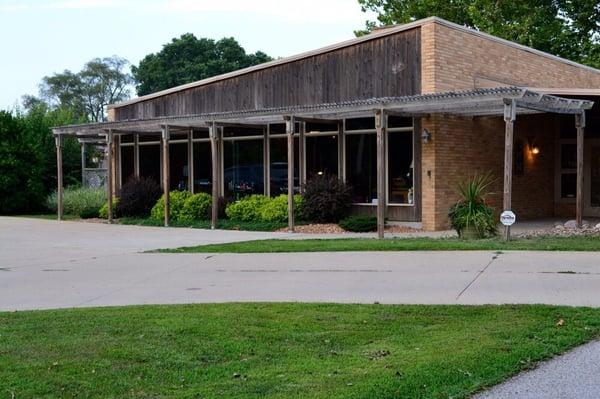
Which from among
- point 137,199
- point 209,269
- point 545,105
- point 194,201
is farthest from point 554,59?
point 209,269

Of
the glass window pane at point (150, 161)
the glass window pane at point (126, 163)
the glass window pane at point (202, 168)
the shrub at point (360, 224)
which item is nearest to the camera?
the shrub at point (360, 224)

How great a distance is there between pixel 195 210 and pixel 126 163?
20.9 feet

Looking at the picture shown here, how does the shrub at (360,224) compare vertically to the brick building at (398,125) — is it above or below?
below

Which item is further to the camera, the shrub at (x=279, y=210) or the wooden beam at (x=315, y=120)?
the shrub at (x=279, y=210)

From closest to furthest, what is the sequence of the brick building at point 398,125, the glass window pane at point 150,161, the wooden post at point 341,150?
the brick building at point 398,125, the wooden post at point 341,150, the glass window pane at point 150,161

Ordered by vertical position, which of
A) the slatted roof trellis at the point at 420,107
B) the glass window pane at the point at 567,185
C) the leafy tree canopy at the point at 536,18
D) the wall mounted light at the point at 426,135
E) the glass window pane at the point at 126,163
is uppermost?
the leafy tree canopy at the point at 536,18

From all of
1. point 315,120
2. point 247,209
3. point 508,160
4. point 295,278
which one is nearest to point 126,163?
point 247,209

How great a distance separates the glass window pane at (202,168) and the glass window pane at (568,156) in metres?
11.5

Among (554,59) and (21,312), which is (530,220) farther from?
(21,312)

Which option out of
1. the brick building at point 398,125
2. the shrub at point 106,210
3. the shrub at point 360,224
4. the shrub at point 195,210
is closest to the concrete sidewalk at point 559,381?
the brick building at point 398,125

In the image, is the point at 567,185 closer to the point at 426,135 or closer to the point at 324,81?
the point at 426,135

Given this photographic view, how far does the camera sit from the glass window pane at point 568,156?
2445 cm

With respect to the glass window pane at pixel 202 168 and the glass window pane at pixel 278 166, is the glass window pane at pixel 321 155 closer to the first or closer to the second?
the glass window pane at pixel 278 166

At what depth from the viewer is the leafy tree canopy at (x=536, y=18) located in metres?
36.8
